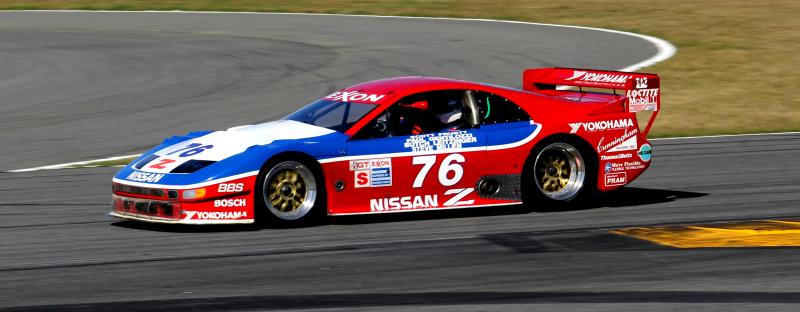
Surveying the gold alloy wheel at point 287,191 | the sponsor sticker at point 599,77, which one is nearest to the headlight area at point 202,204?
the gold alloy wheel at point 287,191

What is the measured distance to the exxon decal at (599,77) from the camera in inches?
487

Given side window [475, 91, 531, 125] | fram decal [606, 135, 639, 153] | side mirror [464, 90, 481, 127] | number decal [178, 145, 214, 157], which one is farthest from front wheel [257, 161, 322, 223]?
fram decal [606, 135, 639, 153]

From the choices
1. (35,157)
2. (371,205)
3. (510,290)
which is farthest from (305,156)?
(35,157)

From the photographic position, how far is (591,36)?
28.8 meters

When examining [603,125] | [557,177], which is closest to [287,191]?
[557,177]

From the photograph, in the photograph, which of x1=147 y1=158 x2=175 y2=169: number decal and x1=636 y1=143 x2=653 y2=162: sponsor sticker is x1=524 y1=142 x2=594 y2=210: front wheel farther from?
x1=147 y1=158 x2=175 y2=169: number decal

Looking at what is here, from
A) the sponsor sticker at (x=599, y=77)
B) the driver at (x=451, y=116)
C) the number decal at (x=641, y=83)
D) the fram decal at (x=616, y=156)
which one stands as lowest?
the fram decal at (x=616, y=156)

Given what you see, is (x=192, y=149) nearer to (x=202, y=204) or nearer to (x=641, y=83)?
(x=202, y=204)

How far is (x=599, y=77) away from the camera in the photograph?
12625 millimetres

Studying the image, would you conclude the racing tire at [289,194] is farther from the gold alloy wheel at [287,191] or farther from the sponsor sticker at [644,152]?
the sponsor sticker at [644,152]

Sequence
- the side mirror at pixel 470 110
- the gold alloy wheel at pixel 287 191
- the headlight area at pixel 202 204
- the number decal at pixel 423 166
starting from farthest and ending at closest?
the side mirror at pixel 470 110 < the number decal at pixel 423 166 < the gold alloy wheel at pixel 287 191 < the headlight area at pixel 202 204

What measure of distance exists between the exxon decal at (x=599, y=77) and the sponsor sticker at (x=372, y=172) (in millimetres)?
2495

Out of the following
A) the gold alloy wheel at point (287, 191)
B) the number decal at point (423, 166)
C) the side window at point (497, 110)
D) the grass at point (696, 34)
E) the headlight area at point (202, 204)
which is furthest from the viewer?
the grass at point (696, 34)

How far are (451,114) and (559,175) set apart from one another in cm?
115
